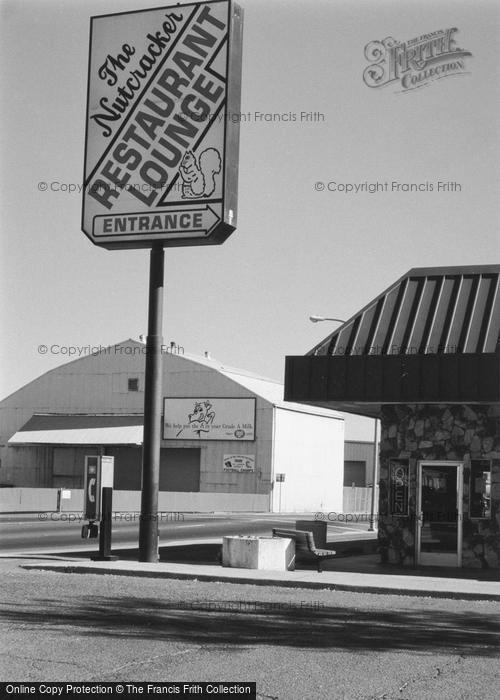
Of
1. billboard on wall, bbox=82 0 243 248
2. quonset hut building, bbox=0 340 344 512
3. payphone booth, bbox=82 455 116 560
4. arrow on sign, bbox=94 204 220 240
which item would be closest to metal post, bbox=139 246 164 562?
arrow on sign, bbox=94 204 220 240

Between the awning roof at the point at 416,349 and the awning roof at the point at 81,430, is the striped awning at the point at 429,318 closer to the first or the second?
the awning roof at the point at 416,349

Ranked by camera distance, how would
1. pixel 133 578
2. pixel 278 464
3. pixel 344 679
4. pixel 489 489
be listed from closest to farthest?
pixel 344 679, pixel 133 578, pixel 489 489, pixel 278 464

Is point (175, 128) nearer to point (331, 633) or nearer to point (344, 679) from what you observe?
point (331, 633)

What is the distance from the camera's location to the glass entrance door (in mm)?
21766

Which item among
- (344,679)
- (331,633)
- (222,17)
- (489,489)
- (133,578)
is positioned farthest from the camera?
(489,489)

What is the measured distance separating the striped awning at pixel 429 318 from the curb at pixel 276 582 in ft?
20.5

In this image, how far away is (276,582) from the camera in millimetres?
16922

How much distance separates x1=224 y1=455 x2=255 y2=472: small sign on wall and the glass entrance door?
44.4 meters

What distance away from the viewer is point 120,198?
20.4 metres

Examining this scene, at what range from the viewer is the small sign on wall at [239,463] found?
66438 mm

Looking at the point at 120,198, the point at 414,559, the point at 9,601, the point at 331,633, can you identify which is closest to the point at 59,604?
the point at 9,601

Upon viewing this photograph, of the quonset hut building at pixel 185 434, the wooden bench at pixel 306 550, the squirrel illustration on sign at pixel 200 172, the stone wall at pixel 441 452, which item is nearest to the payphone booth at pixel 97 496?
the wooden bench at pixel 306 550

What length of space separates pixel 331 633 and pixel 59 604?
3879mm

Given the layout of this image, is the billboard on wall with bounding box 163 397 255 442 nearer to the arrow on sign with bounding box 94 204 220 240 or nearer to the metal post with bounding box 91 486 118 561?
the metal post with bounding box 91 486 118 561
